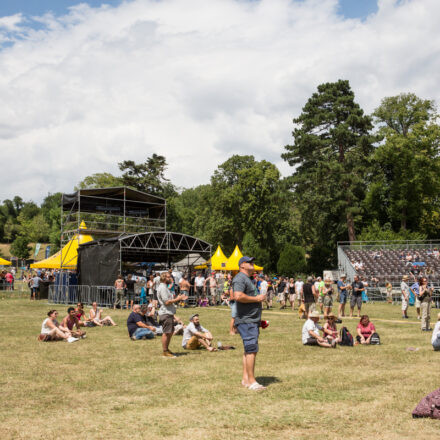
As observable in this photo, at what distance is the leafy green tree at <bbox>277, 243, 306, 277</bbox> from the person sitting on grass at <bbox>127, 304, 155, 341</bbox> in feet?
130

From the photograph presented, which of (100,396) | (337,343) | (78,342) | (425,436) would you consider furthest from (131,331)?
(425,436)

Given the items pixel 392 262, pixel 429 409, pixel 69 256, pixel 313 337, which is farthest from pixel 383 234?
pixel 429 409

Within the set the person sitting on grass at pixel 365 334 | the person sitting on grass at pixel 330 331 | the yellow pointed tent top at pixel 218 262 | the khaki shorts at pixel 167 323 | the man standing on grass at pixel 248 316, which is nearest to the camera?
the man standing on grass at pixel 248 316

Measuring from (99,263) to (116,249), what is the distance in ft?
4.45

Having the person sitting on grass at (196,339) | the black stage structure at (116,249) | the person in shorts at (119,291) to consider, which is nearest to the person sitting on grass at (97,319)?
the person sitting on grass at (196,339)

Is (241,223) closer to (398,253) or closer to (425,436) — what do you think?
(398,253)

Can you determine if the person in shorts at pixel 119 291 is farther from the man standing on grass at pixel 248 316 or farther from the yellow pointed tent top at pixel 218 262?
the man standing on grass at pixel 248 316

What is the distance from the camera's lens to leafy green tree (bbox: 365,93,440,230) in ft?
165

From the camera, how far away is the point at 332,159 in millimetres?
49062

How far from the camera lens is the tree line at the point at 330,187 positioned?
1930 inches

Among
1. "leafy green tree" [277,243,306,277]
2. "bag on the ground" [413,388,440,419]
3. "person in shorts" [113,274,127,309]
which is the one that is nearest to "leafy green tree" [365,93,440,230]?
"leafy green tree" [277,243,306,277]

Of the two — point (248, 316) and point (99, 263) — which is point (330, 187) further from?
point (248, 316)

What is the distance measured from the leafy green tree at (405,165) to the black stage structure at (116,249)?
91.5ft

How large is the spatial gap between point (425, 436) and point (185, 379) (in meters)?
4.01
